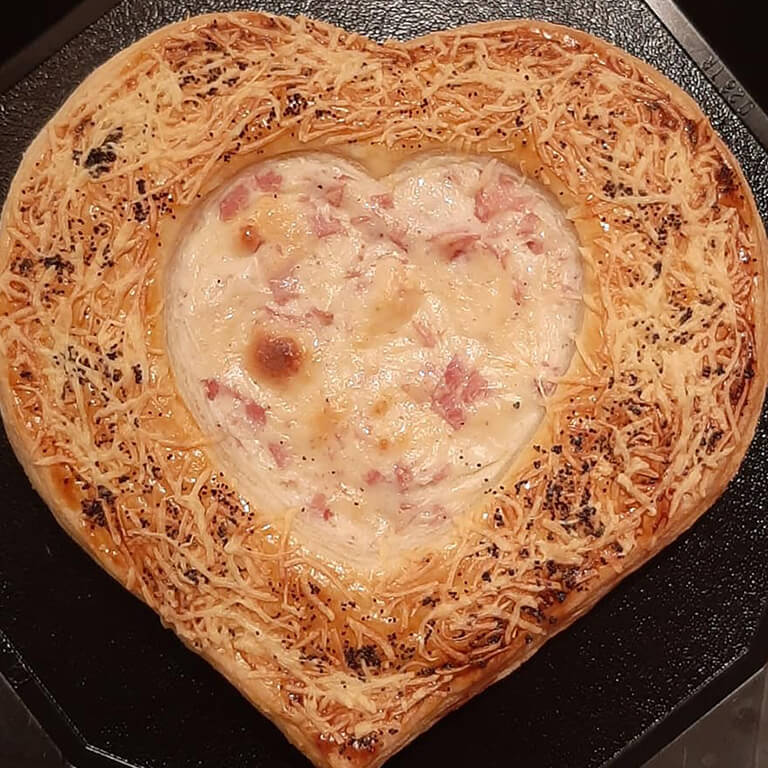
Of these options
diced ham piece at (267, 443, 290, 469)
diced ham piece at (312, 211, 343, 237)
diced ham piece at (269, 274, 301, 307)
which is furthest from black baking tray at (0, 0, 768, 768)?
diced ham piece at (312, 211, 343, 237)

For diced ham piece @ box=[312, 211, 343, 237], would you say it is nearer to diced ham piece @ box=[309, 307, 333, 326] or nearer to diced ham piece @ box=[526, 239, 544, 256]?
diced ham piece @ box=[309, 307, 333, 326]

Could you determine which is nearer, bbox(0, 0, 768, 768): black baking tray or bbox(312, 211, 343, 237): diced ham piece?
bbox(312, 211, 343, 237): diced ham piece

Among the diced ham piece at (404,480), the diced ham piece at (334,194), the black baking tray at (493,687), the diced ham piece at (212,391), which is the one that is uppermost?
the diced ham piece at (334,194)

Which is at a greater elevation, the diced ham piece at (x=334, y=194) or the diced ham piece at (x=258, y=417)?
the diced ham piece at (x=334, y=194)

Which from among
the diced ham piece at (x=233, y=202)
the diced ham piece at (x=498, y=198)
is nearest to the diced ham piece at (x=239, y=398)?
the diced ham piece at (x=233, y=202)

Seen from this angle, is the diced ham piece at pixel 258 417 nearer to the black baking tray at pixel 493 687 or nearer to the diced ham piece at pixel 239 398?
the diced ham piece at pixel 239 398

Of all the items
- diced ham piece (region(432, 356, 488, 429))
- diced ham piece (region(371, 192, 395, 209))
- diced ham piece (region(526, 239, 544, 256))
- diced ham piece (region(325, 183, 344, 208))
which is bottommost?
diced ham piece (region(432, 356, 488, 429))

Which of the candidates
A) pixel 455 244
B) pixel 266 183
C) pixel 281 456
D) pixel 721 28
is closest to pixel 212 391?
pixel 281 456
